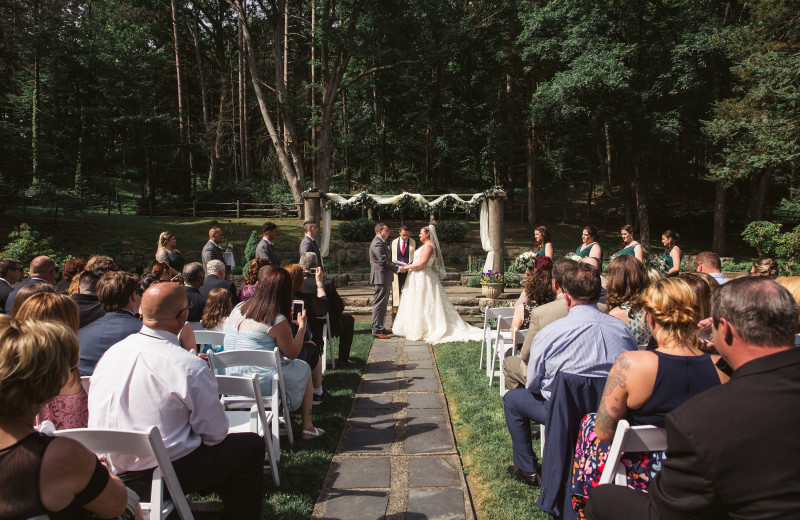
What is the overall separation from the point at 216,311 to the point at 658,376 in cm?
364

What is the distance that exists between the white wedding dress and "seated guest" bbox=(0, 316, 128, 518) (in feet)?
21.4

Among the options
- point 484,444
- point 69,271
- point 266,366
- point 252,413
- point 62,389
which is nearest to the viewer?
point 62,389

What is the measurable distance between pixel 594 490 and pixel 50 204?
20.1m

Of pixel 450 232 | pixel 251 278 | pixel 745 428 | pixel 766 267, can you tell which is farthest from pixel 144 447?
pixel 450 232

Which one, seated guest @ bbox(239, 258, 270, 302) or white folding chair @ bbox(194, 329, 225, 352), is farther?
seated guest @ bbox(239, 258, 270, 302)

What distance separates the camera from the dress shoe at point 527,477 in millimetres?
3217

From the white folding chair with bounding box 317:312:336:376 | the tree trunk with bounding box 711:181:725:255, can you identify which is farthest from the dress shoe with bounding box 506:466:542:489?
the tree trunk with bounding box 711:181:725:255

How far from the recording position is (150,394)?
7.55ft

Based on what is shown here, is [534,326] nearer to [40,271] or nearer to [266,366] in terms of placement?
[266,366]

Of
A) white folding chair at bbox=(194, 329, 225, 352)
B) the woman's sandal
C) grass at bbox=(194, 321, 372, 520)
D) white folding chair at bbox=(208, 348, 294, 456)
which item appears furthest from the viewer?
white folding chair at bbox=(194, 329, 225, 352)

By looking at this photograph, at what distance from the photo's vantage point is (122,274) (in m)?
3.38

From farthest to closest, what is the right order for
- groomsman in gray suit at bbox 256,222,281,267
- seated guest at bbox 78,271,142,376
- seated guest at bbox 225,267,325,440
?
1. groomsman in gray suit at bbox 256,222,281,267
2. seated guest at bbox 225,267,325,440
3. seated guest at bbox 78,271,142,376

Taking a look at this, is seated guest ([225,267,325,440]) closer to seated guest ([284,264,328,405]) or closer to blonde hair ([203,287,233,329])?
seated guest ([284,264,328,405])

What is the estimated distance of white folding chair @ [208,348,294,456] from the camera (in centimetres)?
339
